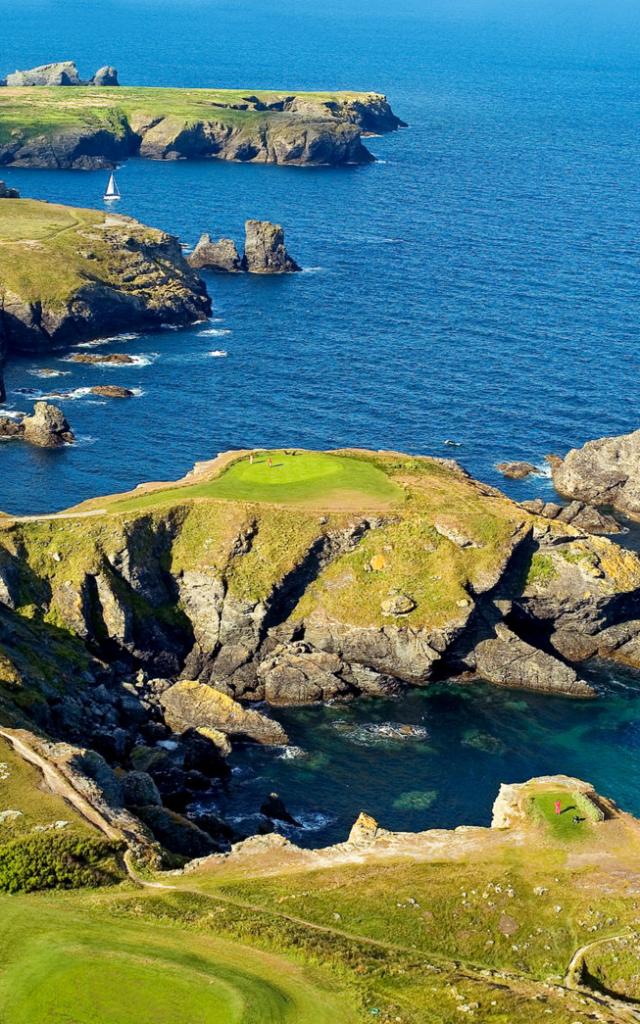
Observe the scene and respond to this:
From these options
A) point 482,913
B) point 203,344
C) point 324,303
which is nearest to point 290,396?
point 203,344

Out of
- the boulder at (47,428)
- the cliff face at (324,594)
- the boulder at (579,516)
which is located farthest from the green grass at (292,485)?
the boulder at (47,428)

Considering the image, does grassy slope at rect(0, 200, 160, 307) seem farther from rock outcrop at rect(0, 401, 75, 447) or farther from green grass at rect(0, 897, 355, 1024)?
green grass at rect(0, 897, 355, 1024)

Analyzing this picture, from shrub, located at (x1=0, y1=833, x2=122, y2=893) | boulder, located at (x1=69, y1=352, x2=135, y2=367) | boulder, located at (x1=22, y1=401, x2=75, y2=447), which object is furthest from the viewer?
boulder, located at (x1=69, y1=352, x2=135, y2=367)

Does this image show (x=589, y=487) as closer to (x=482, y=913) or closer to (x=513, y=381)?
(x=513, y=381)

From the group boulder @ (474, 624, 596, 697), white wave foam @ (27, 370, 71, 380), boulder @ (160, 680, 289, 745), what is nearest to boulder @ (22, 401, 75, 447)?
white wave foam @ (27, 370, 71, 380)

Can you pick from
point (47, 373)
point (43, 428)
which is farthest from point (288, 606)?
point (47, 373)

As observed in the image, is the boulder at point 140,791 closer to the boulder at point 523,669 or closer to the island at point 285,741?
the island at point 285,741

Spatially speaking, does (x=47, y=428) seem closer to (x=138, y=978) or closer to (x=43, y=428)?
(x=43, y=428)
